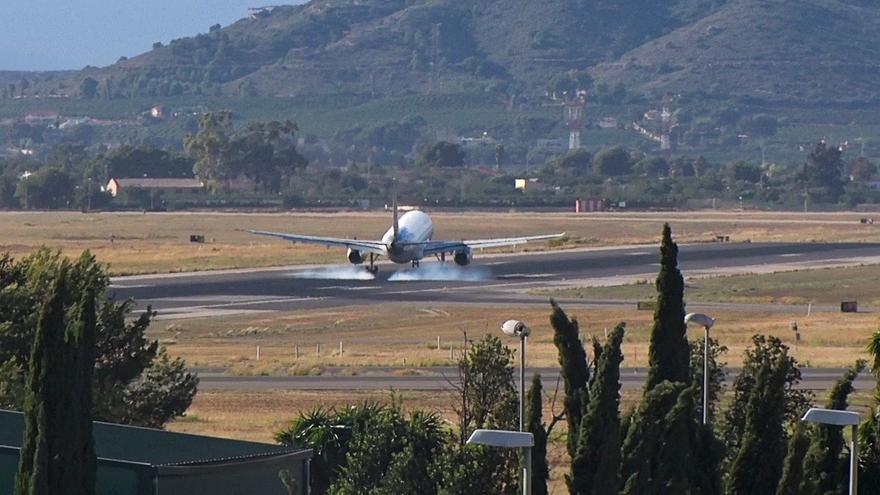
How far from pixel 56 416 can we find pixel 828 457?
47.7 ft

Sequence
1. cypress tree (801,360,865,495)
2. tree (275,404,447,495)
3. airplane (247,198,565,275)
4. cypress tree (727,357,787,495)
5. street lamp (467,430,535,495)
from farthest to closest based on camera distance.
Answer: airplane (247,198,565,275) → tree (275,404,447,495) → cypress tree (727,357,787,495) → cypress tree (801,360,865,495) → street lamp (467,430,535,495)

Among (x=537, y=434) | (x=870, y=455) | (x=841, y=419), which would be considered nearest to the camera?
(x=841, y=419)

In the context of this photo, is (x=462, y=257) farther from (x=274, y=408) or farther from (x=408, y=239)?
(x=274, y=408)

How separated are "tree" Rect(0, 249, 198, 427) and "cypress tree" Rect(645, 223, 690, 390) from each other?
50.6 feet

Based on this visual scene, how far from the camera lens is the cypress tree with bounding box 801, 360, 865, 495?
38.3 m

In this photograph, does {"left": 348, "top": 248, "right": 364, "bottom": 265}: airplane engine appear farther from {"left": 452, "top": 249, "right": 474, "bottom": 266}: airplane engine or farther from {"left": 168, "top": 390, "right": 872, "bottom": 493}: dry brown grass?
{"left": 168, "top": 390, "right": 872, "bottom": 493}: dry brown grass

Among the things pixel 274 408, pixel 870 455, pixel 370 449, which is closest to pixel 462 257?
pixel 274 408

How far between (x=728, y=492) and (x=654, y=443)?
3.10m

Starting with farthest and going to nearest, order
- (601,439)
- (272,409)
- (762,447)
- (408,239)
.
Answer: (408,239)
(272,409)
(762,447)
(601,439)

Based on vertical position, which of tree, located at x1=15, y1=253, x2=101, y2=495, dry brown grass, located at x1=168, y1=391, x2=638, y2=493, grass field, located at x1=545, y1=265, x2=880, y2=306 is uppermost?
tree, located at x1=15, y1=253, x2=101, y2=495

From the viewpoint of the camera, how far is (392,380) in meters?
73.8

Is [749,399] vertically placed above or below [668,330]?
below

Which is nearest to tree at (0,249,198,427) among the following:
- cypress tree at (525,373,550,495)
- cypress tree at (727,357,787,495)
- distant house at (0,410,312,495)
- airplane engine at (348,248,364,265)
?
distant house at (0,410,312,495)

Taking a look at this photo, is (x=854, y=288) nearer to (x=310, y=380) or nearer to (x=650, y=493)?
(x=310, y=380)
